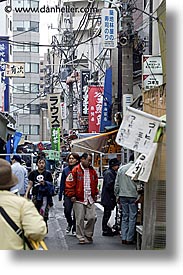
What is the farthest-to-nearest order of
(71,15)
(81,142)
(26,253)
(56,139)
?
(56,139) < (81,142) < (71,15) < (26,253)

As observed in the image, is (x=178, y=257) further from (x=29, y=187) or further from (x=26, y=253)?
(x=29, y=187)

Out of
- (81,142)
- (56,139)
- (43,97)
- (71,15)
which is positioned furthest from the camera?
(56,139)

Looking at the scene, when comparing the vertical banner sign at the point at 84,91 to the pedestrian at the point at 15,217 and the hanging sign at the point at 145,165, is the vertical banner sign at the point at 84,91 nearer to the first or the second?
the hanging sign at the point at 145,165

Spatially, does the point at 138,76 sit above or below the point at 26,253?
above

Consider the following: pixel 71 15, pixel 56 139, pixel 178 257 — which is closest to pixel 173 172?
pixel 178 257

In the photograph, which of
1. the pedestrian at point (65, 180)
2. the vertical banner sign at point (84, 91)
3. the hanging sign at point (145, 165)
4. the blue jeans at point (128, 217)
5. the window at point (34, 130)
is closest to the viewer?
the hanging sign at point (145, 165)

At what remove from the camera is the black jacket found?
10867 millimetres

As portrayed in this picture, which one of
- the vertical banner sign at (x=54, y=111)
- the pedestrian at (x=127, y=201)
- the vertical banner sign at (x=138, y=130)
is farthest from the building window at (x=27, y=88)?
the vertical banner sign at (x=138, y=130)

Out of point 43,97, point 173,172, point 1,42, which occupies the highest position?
point 1,42

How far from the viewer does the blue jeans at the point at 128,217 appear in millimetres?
→ 9523

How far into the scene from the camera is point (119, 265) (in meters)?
6.47

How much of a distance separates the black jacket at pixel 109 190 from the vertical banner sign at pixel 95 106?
5244mm

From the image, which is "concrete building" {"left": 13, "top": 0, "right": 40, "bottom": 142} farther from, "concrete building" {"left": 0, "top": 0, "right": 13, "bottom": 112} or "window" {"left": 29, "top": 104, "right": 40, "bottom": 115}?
"concrete building" {"left": 0, "top": 0, "right": 13, "bottom": 112}
